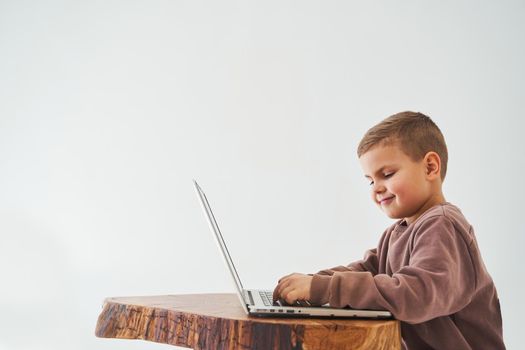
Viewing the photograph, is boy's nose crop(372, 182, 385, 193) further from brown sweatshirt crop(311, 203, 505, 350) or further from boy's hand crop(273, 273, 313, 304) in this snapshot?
boy's hand crop(273, 273, 313, 304)

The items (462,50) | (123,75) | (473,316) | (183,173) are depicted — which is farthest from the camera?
(123,75)

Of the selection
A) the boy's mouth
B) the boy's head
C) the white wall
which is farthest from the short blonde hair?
the white wall

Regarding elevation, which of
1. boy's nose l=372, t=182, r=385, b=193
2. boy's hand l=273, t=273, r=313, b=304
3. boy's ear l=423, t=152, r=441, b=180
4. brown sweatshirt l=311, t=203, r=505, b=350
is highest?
boy's ear l=423, t=152, r=441, b=180

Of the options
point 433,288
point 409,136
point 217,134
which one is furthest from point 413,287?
point 217,134

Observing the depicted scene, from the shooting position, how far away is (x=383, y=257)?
1.32 metres

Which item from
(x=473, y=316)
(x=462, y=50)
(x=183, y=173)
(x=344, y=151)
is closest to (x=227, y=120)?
(x=183, y=173)

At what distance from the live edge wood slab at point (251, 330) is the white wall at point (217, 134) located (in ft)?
5.07

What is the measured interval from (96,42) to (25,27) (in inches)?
16.6

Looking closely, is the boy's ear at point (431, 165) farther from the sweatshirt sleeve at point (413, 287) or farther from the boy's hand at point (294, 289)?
the boy's hand at point (294, 289)

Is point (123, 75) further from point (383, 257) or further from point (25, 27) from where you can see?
point (383, 257)

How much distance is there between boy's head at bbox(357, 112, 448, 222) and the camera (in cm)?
117

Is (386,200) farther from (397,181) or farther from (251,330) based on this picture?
(251,330)

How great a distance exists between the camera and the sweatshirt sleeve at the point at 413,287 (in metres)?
0.87

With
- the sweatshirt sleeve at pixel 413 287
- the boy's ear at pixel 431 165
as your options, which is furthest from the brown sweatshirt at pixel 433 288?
the boy's ear at pixel 431 165
